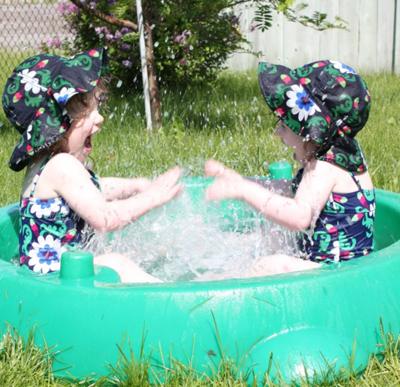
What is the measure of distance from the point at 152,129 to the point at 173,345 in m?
3.44

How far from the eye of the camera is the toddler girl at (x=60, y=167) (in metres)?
2.89

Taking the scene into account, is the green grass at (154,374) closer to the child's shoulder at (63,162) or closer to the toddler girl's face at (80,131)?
the child's shoulder at (63,162)

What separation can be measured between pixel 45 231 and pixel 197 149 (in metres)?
2.18

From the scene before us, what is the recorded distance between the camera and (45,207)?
9.77 feet

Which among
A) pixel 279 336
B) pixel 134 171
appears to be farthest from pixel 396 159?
pixel 279 336

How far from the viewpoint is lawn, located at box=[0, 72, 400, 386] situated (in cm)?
238

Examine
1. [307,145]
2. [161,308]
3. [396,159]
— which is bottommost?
[396,159]

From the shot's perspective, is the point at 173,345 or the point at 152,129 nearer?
the point at 173,345

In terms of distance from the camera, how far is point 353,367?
2400 mm

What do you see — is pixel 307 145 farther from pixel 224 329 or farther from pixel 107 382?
pixel 107 382

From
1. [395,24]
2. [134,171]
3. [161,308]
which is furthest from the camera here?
[395,24]

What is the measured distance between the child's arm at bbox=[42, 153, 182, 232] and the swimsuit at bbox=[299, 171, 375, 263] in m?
0.52

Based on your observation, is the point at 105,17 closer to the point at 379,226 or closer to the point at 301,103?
the point at 379,226

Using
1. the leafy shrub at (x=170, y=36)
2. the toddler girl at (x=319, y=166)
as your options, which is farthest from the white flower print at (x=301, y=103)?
the leafy shrub at (x=170, y=36)
